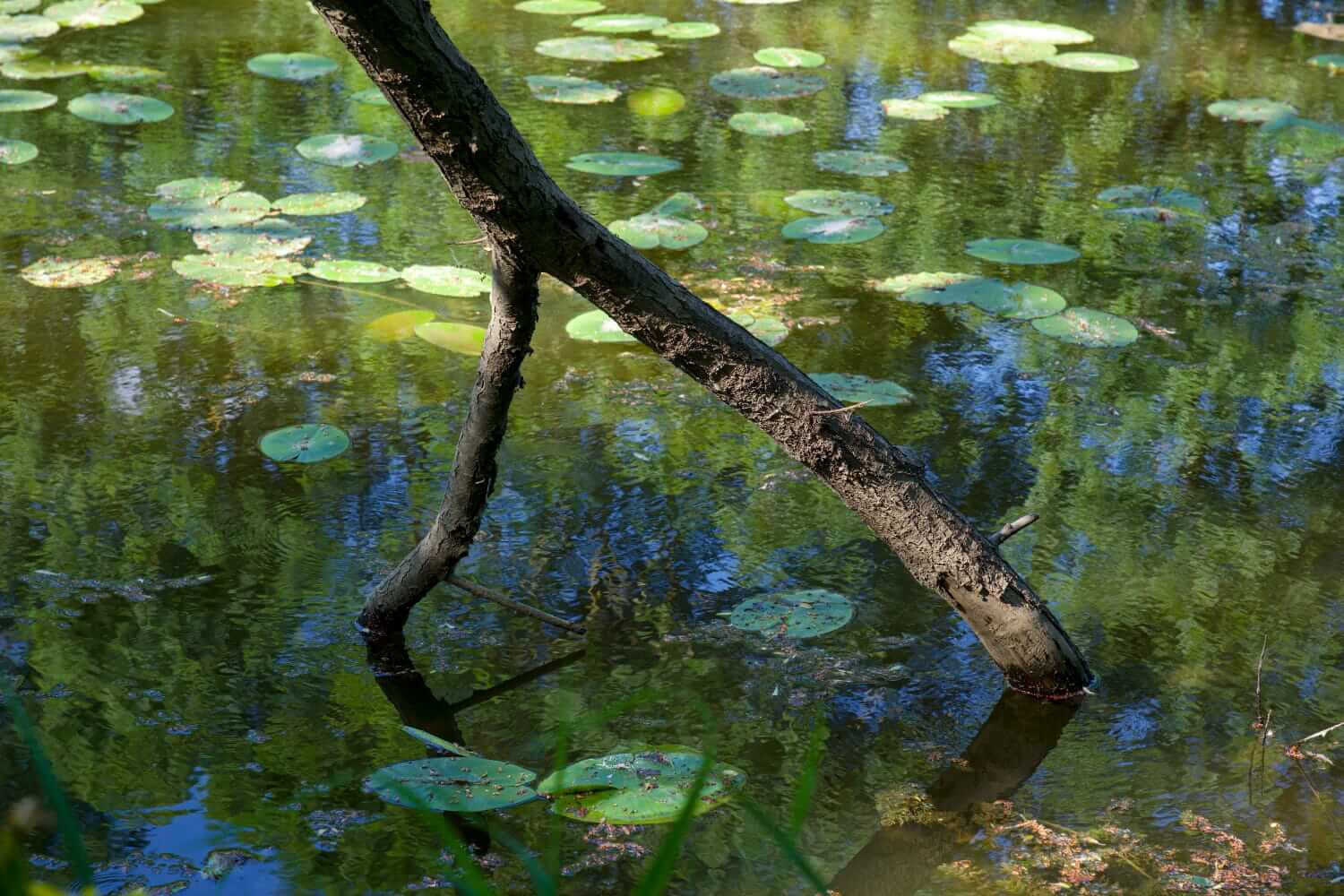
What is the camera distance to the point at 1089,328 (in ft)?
10.9

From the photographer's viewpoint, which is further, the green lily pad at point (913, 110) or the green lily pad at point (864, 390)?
the green lily pad at point (913, 110)

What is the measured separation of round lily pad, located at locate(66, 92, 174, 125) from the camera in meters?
4.40

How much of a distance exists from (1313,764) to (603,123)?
10.9ft

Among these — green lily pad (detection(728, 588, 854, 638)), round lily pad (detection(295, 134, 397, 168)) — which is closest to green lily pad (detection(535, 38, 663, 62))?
round lily pad (detection(295, 134, 397, 168))

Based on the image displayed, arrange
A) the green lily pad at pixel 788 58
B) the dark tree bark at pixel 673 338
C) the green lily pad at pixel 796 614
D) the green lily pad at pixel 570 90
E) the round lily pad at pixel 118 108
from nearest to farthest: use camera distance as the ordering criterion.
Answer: the dark tree bark at pixel 673 338
the green lily pad at pixel 796 614
the round lily pad at pixel 118 108
the green lily pad at pixel 570 90
the green lily pad at pixel 788 58

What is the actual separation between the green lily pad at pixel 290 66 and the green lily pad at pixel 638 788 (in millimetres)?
3836

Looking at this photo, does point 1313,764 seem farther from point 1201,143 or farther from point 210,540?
point 1201,143

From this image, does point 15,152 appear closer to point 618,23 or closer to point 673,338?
point 618,23

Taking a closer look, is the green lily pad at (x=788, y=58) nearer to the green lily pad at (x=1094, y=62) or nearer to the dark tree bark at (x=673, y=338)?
the green lily pad at (x=1094, y=62)

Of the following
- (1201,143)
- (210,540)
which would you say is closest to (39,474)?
(210,540)

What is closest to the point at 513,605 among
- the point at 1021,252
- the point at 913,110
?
the point at 1021,252

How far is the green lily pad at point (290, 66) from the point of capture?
498cm

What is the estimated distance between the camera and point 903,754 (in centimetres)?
199

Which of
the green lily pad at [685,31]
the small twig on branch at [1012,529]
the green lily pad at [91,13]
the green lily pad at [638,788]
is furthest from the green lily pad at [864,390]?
the green lily pad at [91,13]
